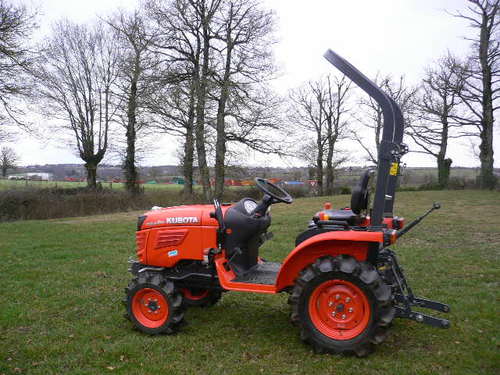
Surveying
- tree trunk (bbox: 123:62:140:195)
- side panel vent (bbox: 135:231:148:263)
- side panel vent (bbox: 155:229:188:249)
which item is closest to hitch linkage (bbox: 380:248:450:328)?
side panel vent (bbox: 155:229:188:249)

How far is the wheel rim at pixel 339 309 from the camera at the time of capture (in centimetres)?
365

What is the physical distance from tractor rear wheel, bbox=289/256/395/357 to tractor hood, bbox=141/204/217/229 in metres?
1.18

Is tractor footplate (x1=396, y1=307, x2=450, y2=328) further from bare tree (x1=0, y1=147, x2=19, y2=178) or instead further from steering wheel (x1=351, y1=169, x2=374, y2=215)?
bare tree (x1=0, y1=147, x2=19, y2=178)

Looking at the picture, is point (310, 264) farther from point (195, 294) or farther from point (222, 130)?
Result: point (222, 130)

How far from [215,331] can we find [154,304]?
68 cm

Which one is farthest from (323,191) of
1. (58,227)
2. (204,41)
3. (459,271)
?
(459,271)

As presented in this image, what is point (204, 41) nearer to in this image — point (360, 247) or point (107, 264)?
point (107, 264)

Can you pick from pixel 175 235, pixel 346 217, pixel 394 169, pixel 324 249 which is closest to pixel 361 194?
pixel 346 217

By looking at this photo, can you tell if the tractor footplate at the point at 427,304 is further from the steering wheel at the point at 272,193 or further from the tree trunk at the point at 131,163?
the tree trunk at the point at 131,163

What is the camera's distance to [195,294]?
505 centimetres

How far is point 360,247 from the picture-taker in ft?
12.4

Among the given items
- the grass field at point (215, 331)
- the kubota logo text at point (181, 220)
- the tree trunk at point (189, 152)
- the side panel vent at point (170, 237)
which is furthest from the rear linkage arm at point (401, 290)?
the tree trunk at point (189, 152)

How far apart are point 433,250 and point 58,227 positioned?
10.8m

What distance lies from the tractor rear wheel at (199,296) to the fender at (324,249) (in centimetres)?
134
